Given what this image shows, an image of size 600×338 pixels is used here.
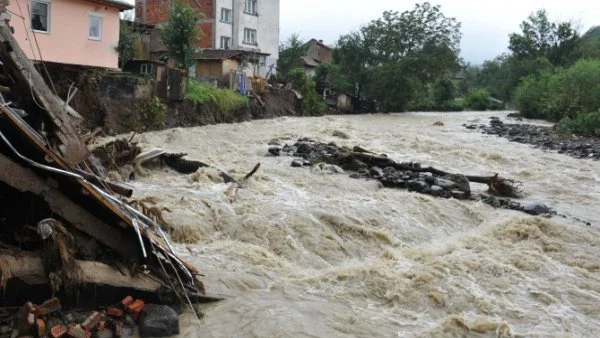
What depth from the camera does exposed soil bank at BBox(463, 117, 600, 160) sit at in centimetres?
2453

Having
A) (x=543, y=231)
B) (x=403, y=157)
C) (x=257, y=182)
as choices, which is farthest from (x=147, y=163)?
(x=403, y=157)

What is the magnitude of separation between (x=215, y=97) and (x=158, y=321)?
79.3 feet

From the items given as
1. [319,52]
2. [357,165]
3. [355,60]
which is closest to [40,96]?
[357,165]

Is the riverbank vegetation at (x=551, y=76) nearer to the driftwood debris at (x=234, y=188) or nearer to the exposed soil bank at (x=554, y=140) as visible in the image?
the exposed soil bank at (x=554, y=140)

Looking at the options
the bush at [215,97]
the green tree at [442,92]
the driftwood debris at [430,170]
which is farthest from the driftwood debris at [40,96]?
the green tree at [442,92]

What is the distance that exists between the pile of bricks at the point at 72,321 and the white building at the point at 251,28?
3617 cm

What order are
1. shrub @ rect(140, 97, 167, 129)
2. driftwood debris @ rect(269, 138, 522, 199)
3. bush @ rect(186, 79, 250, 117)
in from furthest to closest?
1. bush @ rect(186, 79, 250, 117)
2. shrub @ rect(140, 97, 167, 129)
3. driftwood debris @ rect(269, 138, 522, 199)

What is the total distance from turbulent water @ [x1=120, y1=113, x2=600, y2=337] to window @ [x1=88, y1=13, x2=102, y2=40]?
10.2 metres

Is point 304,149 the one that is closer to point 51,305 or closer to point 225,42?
point 51,305

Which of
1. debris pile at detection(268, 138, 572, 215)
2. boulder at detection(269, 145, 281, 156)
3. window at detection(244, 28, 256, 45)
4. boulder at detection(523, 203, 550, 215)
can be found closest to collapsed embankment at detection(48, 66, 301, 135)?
boulder at detection(269, 145, 281, 156)

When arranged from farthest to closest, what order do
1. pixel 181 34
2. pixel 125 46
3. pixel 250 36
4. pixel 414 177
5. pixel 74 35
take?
pixel 250 36 < pixel 181 34 < pixel 125 46 < pixel 74 35 < pixel 414 177

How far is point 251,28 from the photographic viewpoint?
42.8 metres

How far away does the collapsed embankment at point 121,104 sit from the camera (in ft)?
69.6

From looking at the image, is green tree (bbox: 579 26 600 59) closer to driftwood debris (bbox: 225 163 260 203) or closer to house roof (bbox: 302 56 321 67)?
house roof (bbox: 302 56 321 67)
